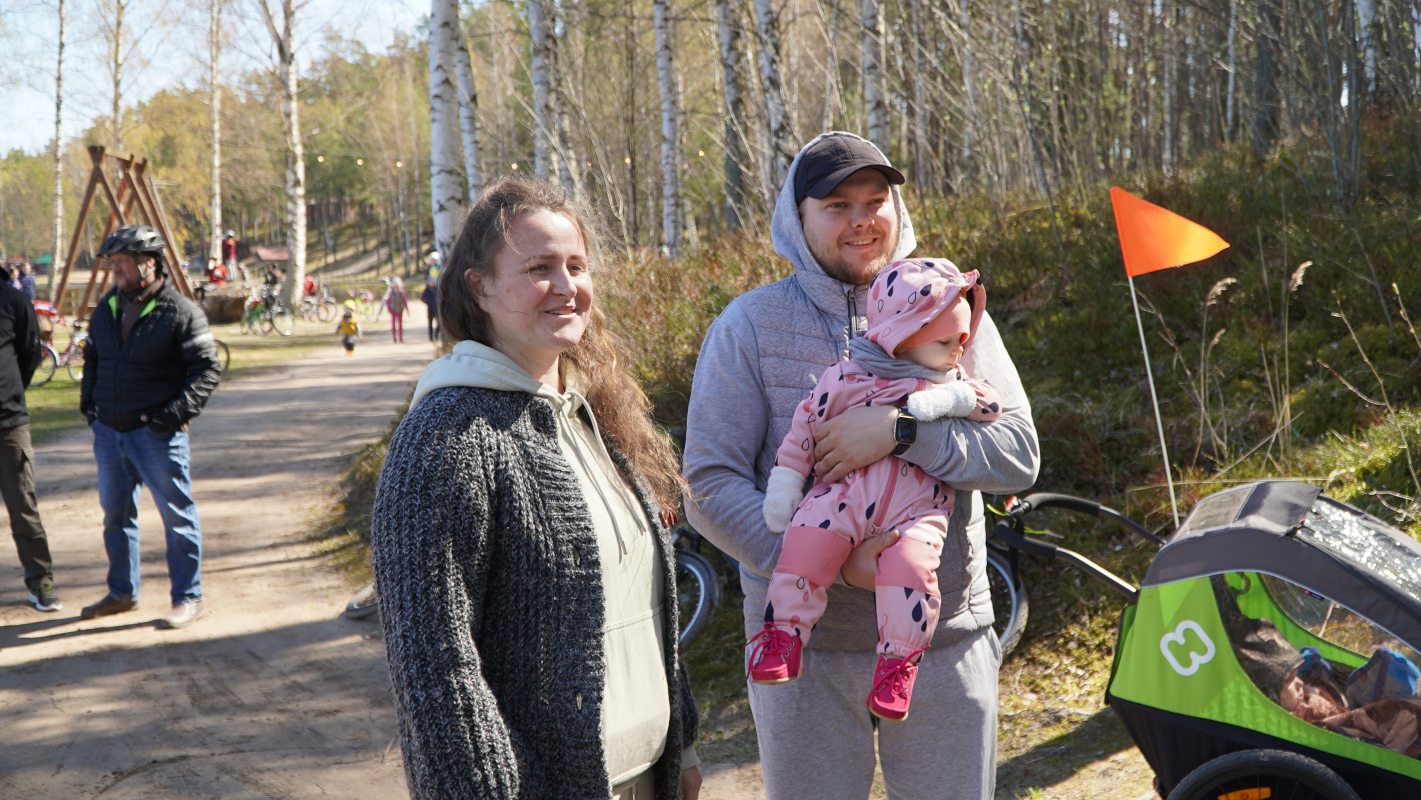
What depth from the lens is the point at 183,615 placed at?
5816 mm

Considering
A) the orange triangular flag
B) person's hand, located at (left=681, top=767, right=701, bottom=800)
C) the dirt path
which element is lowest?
Answer: the dirt path

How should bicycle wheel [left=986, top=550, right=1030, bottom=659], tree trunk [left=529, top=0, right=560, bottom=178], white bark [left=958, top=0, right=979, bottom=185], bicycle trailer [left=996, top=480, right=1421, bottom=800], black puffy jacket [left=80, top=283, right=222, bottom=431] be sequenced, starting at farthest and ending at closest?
tree trunk [left=529, top=0, right=560, bottom=178] < white bark [left=958, top=0, right=979, bottom=185] < black puffy jacket [left=80, top=283, right=222, bottom=431] < bicycle wheel [left=986, top=550, right=1030, bottom=659] < bicycle trailer [left=996, top=480, right=1421, bottom=800]

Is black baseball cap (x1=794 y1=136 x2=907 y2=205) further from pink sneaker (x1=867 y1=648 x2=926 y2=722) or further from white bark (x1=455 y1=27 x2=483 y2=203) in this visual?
white bark (x1=455 y1=27 x2=483 y2=203)

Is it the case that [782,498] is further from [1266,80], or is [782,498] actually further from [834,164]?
[1266,80]

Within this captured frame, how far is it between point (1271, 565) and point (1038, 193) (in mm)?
6354

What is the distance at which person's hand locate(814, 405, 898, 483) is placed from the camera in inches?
76.6

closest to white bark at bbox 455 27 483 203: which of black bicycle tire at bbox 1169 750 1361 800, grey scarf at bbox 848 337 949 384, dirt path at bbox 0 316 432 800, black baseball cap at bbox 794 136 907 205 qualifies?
dirt path at bbox 0 316 432 800

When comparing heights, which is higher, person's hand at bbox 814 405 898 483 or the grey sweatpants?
person's hand at bbox 814 405 898 483

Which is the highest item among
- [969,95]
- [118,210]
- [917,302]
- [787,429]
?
[118,210]

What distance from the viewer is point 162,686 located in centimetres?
496

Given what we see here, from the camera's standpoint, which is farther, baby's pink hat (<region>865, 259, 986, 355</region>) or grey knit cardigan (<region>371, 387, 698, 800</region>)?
baby's pink hat (<region>865, 259, 986, 355</region>)

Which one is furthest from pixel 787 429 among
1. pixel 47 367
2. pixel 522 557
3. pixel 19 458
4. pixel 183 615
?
pixel 47 367

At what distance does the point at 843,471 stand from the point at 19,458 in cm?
581

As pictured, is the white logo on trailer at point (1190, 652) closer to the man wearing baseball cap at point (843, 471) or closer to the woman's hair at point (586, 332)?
the man wearing baseball cap at point (843, 471)
